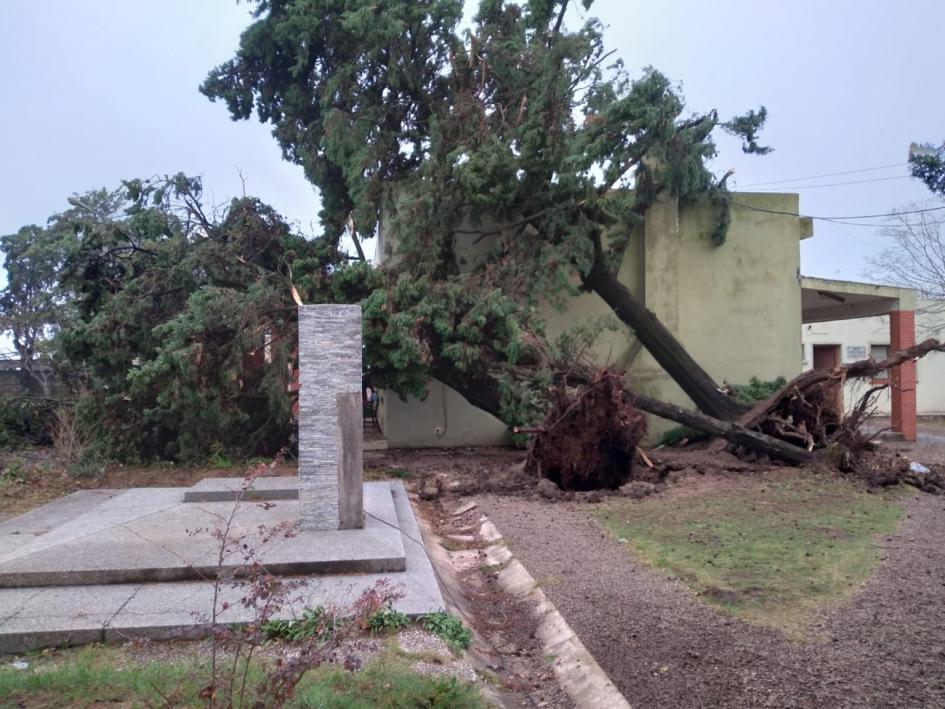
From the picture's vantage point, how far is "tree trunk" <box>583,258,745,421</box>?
15.9 m

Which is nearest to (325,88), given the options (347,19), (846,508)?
(347,19)

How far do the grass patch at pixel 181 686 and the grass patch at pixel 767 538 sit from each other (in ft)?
8.16

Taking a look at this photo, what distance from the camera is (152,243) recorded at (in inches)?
585

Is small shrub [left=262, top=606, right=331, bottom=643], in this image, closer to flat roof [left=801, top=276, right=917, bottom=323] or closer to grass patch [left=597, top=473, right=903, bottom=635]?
grass patch [left=597, top=473, right=903, bottom=635]

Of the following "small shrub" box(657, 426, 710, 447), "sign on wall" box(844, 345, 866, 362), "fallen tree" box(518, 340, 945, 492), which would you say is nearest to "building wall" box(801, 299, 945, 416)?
"sign on wall" box(844, 345, 866, 362)

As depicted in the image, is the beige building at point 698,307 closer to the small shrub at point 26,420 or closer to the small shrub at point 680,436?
the small shrub at point 680,436

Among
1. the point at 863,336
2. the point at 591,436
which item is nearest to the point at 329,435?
the point at 591,436

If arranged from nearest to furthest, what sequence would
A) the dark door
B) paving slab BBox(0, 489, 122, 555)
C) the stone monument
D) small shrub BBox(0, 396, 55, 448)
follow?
the stone monument
paving slab BBox(0, 489, 122, 555)
small shrub BBox(0, 396, 55, 448)
the dark door

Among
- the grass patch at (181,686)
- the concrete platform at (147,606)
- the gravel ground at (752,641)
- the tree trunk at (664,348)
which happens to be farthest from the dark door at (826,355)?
the grass patch at (181,686)

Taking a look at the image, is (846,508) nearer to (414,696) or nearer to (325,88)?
(414,696)

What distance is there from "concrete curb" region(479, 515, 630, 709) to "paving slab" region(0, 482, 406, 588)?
1124 mm

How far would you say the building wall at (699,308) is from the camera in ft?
58.7

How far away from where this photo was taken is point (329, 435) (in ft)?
25.2

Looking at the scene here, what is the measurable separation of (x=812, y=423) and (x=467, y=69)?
8.40m
